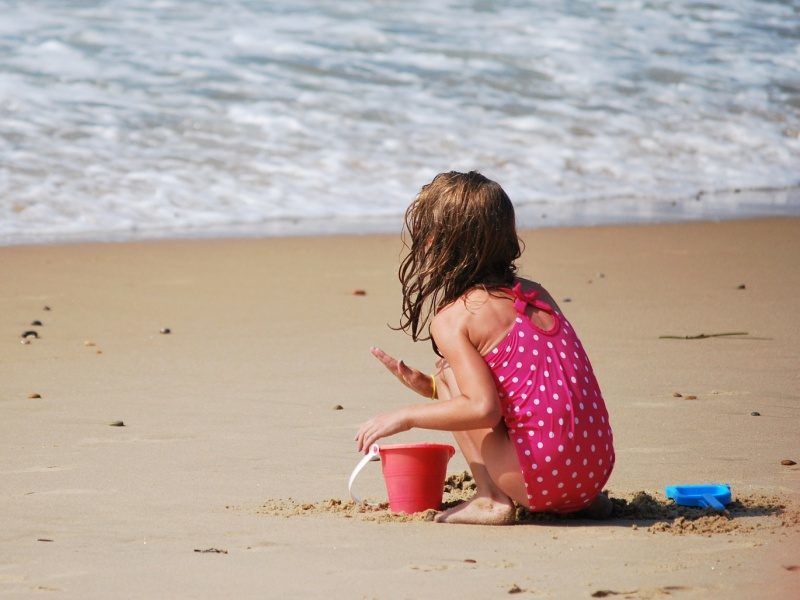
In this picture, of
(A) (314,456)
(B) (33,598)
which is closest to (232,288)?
(A) (314,456)

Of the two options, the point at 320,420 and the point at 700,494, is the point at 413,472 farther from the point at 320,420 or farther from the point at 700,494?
the point at 320,420

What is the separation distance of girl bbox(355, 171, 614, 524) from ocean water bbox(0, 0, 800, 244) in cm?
543

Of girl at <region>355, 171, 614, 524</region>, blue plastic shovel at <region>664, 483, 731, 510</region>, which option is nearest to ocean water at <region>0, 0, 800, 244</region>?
girl at <region>355, 171, 614, 524</region>

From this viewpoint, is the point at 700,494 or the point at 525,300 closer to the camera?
the point at 525,300

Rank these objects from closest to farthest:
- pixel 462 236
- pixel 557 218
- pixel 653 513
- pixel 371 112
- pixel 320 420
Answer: pixel 462 236 < pixel 653 513 < pixel 320 420 < pixel 557 218 < pixel 371 112

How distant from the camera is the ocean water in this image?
9367 millimetres

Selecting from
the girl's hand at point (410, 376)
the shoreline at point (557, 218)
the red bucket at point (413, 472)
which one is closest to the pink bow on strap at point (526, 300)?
the girl's hand at point (410, 376)

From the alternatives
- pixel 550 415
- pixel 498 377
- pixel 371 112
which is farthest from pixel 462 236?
pixel 371 112

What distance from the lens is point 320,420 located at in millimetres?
4449

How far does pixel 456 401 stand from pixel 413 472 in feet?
1.08

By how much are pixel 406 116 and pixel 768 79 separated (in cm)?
453

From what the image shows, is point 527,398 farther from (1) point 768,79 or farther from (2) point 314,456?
(1) point 768,79

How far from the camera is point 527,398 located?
3178 millimetres

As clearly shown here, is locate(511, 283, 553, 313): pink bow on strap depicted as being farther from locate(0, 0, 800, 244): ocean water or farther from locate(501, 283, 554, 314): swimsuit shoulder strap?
locate(0, 0, 800, 244): ocean water
